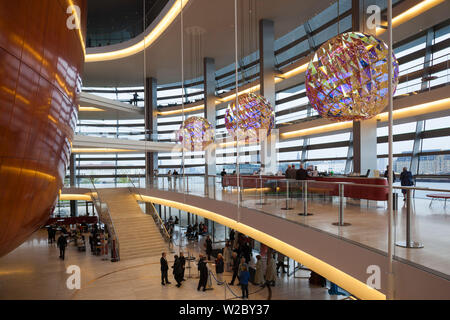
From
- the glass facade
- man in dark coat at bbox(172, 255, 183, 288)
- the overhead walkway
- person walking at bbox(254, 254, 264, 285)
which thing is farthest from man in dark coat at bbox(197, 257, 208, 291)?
the overhead walkway

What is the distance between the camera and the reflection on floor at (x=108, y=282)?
10930mm

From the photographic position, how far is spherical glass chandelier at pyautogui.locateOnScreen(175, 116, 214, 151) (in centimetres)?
1045

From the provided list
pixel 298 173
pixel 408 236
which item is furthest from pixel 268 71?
pixel 408 236

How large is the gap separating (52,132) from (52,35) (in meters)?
1.53

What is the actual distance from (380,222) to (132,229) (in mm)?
16006

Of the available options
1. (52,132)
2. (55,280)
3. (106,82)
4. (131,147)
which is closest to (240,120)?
(52,132)

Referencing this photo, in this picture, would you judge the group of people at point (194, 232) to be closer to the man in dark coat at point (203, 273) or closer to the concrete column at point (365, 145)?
the man in dark coat at point (203, 273)

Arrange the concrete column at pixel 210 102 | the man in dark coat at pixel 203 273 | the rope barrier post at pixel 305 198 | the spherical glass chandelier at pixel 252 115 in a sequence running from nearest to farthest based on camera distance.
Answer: the rope barrier post at pixel 305 198, the spherical glass chandelier at pixel 252 115, the man in dark coat at pixel 203 273, the concrete column at pixel 210 102

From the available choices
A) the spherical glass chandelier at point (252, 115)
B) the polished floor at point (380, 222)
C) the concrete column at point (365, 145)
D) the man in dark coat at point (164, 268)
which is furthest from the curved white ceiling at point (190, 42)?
the man in dark coat at point (164, 268)

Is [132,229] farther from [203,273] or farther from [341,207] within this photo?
[341,207]

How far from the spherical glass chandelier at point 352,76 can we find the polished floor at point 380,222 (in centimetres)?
144

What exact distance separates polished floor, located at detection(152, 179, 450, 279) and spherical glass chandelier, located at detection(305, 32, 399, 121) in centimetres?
144

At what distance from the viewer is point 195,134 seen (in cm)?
1045

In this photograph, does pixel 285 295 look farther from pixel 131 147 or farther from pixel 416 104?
pixel 131 147
